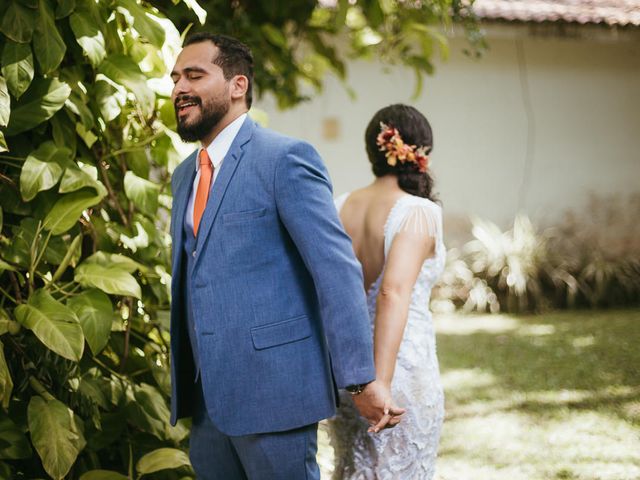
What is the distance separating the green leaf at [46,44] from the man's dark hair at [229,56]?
53 centimetres

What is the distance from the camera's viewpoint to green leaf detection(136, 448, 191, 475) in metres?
3.10

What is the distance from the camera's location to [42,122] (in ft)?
9.81

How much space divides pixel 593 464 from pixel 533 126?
726 cm

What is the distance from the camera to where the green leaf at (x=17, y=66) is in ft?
9.14

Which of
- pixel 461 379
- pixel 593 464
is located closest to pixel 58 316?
pixel 593 464

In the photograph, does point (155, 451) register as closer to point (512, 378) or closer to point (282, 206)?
point (282, 206)

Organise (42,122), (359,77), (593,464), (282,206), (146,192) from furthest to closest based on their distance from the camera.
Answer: (359,77) < (593,464) < (146,192) < (42,122) < (282,206)

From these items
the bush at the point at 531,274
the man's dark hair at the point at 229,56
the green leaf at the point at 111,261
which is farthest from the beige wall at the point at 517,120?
the man's dark hair at the point at 229,56

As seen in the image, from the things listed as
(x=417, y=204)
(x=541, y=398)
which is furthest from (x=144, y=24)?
(x=541, y=398)

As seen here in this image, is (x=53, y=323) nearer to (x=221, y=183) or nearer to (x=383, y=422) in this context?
(x=221, y=183)

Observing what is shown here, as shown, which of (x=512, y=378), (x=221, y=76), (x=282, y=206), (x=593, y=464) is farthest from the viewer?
(x=512, y=378)

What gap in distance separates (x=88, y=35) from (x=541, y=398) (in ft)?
14.4

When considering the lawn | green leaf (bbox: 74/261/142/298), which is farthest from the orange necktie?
the lawn

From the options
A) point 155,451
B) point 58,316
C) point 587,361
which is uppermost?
point 58,316
